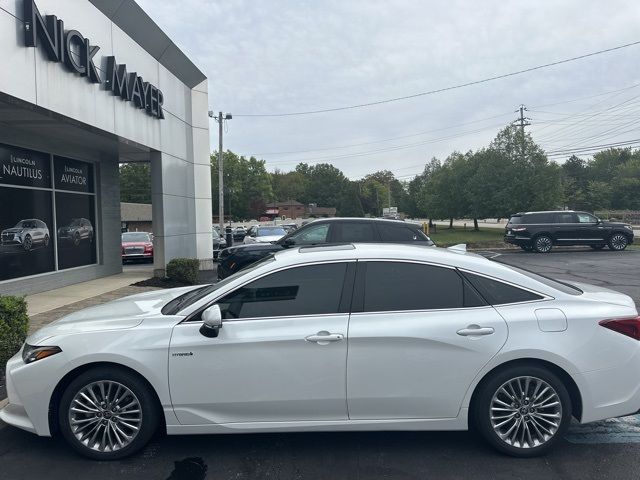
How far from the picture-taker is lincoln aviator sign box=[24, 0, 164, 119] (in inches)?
304

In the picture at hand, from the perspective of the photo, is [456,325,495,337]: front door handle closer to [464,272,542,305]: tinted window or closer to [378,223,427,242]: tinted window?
[464,272,542,305]: tinted window

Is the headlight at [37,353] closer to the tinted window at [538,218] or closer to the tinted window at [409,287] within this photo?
the tinted window at [409,287]

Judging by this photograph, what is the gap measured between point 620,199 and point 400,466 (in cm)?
8020

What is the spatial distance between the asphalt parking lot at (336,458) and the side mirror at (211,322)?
94 centimetres

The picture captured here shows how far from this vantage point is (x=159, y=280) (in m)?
13.2

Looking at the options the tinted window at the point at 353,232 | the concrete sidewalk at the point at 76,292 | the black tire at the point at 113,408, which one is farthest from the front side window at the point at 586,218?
the black tire at the point at 113,408

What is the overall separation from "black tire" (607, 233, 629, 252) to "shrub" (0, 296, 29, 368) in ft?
76.9

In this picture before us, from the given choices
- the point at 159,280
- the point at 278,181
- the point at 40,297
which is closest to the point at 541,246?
the point at 159,280

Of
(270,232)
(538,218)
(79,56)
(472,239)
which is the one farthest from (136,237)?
(472,239)

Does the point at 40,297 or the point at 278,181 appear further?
the point at 278,181

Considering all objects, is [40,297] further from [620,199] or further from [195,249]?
[620,199]

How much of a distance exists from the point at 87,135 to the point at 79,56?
7.47 feet

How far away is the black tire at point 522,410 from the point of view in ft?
11.8

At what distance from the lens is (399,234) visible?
33.2 ft
